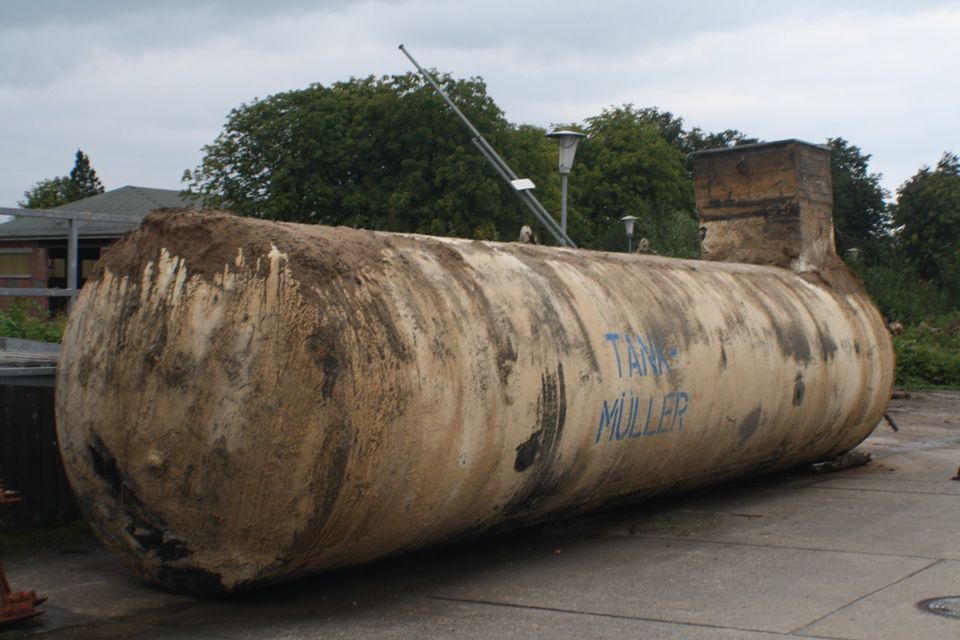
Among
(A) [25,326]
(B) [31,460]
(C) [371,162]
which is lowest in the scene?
(B) [31,460]

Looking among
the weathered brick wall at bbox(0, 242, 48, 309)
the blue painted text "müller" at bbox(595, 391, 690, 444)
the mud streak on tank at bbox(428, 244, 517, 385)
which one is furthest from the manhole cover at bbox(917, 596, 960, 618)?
the weathered brick wall at bbox(0, 242, 48, 309)

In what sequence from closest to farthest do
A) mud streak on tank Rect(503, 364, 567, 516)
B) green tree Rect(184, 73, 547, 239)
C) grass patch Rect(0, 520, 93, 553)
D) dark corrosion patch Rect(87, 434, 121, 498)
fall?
dark corrosion patch Rect(87, 434, 121, 498) → mud streak on tank Rect(503, 364, 567, 516) → grass patch Rect(0, 520, 93, 553) → green tree Rect(184, 73, 547, 239)

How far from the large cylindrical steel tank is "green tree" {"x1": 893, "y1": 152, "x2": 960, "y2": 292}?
129 ft

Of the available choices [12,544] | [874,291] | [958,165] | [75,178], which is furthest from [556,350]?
[75,178]

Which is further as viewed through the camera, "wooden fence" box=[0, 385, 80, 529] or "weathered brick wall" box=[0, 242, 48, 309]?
"weathered brick wall" box=[0, 242, 48, 309]

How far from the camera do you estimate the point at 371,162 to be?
128ft

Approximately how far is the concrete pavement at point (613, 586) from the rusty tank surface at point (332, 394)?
0.88ft

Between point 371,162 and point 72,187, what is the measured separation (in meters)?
57.5

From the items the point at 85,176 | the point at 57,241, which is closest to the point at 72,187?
the point at 85,176

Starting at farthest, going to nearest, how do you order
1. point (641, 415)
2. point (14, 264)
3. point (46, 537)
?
1. point (14, 264)
2. point (46, 537)
3. point (641, 415)

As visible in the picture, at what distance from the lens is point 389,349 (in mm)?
5734

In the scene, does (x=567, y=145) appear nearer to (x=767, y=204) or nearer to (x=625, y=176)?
(x=767, y=204)

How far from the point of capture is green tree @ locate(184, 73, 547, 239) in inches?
1481

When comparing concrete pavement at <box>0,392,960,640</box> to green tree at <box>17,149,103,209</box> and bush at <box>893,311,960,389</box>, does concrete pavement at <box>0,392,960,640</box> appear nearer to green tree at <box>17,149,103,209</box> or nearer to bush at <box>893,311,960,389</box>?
bush at <box>893,311,960,389</box>
